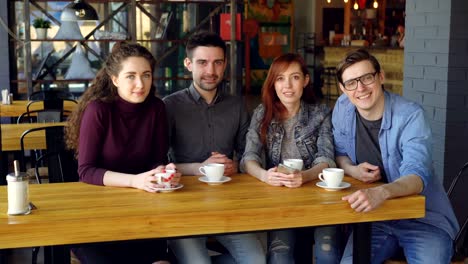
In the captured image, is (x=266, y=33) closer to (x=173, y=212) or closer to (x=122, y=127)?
(x=122, y=127)

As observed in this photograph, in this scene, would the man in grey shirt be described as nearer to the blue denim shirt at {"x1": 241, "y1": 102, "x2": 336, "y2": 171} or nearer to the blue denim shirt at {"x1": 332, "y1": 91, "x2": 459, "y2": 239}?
the blue denim shirt at {"x1": 241, "y1": 102, "x2": 336, "y2": 171}

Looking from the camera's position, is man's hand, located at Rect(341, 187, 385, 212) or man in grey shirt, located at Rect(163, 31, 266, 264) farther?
man in grey shirt, located at Rect(163, 31, 266, 264)

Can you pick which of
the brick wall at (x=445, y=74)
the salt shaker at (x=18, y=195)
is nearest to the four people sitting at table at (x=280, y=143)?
the salt shaker at (x=18, y=195)

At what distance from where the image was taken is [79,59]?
8.29 metres

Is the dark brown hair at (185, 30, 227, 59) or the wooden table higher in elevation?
the dark brown hair at (185, 30, 227, 59)

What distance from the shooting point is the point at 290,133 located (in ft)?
10.2

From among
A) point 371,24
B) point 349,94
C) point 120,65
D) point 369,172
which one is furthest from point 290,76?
point 371,24

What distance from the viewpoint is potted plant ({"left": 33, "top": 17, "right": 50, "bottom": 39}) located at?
8102mm

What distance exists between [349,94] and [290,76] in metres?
0.34

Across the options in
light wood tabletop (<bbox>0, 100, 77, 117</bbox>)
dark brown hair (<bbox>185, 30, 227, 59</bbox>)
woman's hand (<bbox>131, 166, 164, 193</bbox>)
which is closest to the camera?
woman's hand (<bbox>131, 166, 164, 193</bbox>)

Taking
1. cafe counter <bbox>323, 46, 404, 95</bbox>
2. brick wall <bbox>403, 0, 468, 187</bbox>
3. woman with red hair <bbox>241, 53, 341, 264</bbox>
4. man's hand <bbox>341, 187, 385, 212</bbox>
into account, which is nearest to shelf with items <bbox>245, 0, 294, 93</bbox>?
cafe counter <bbox>323, 46, 404, 95</bbox>

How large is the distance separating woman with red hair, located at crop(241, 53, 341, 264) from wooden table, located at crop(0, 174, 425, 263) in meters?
0.39

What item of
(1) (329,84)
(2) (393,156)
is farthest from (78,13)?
(1) (329,84)

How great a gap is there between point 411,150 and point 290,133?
608 millimetres
